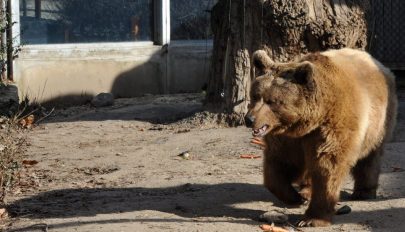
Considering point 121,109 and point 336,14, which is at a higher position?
point 336,14

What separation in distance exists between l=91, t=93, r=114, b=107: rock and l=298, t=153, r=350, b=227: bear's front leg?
651cm

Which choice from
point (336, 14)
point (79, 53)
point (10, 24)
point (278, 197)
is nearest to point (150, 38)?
point (79, 53)

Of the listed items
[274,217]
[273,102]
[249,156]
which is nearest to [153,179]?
[249,156]

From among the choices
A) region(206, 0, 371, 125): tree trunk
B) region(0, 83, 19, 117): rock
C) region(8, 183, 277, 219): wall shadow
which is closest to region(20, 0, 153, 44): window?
region(0, 83, 19, 117): rock

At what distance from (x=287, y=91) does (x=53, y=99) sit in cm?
709

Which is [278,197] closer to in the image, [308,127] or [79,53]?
[308,127]

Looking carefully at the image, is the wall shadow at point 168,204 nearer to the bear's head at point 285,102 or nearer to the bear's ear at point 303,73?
the bear's head at point 285,102

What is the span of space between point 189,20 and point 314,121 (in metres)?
8.06

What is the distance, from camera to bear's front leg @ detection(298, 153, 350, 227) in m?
6.51

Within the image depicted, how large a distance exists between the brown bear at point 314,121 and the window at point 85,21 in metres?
6.48

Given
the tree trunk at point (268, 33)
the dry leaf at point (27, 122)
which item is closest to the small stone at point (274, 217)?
the tree trunk at point (268, 33)

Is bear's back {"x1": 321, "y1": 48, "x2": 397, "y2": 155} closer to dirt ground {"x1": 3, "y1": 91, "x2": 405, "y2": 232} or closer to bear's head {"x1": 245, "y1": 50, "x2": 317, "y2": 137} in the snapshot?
bear's head {"x1": 245, "y1": 50, "x2": 317, "y2": 137}

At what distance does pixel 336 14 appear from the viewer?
1016 centimetres

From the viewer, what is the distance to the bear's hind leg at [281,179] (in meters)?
7.02
